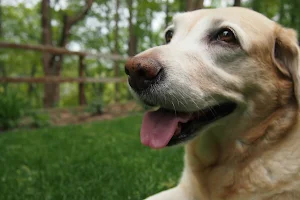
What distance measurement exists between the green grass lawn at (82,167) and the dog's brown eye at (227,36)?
144 centimetres

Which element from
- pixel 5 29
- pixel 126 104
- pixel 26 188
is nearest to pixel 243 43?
pixel 26 188

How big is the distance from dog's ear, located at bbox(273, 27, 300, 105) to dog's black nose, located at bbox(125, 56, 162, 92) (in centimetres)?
87

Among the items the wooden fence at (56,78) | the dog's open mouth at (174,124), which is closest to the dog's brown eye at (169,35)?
the dog's open mouth at (174,124)

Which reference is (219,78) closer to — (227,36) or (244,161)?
(227,36)

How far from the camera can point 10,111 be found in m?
6.85

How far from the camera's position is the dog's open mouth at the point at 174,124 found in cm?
188

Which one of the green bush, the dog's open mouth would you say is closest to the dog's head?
the dog's open mouth

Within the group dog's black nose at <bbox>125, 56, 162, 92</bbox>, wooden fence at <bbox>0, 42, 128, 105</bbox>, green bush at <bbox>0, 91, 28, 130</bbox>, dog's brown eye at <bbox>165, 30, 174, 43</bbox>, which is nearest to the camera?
dog's black nose at <bbox>125, 56, 162, 92</bbox>

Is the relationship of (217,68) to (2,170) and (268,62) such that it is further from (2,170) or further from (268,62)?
(2,170)

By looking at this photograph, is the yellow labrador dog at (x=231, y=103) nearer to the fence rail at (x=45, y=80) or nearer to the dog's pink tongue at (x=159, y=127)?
the dog's pink tongue at (x=159, y=127)

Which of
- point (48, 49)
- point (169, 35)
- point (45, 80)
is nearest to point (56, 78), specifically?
point (45, 80)

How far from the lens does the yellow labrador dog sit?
1.89 metres

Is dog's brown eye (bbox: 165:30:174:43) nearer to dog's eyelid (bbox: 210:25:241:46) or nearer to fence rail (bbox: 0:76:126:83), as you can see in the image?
dog's eyelid (bbox: 210:25:241:46)

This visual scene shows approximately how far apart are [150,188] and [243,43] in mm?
1521
